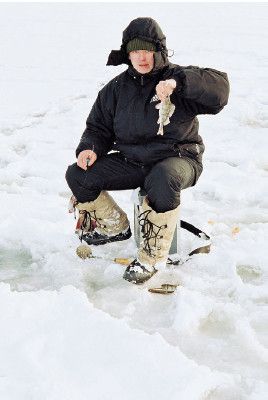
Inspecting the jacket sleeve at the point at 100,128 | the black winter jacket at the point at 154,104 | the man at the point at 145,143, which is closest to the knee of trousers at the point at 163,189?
the man at the point at 145,143

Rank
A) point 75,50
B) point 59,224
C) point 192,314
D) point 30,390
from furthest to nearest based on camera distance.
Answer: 1. point 75,50
2. point 59,224
3. point 192,314
4. point 30,390

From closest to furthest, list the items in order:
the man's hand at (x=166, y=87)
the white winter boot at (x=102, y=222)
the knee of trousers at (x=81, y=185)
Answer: the man's hand at (x=166, y=87) → the knee of trousers at (x=81, y=185) → the white winter boot at (x=102, y=222)

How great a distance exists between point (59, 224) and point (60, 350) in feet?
5.90

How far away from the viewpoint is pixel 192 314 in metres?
2.84

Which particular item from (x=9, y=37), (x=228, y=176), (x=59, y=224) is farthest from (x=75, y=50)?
(x=59, y=224)

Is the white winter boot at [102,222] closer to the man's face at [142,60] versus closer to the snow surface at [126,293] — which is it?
the snow surface at [126,293]

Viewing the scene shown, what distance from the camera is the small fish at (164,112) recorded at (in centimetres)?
327

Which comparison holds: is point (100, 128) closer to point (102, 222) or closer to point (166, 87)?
point (102, 222)

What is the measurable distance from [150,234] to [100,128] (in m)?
0.90

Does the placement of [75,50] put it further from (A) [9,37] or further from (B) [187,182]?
(B) [187,182]

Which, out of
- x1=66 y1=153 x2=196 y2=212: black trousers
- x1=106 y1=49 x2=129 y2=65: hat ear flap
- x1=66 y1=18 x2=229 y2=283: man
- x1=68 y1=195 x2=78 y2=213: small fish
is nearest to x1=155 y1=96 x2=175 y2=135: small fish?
x1=66 y1=18 x2=229 y2=283: man

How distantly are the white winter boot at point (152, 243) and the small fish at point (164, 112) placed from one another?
0.47 metres

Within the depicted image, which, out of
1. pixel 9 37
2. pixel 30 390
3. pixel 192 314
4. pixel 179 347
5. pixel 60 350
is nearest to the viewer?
pixel 30 390

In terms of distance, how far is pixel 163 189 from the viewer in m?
3.20
